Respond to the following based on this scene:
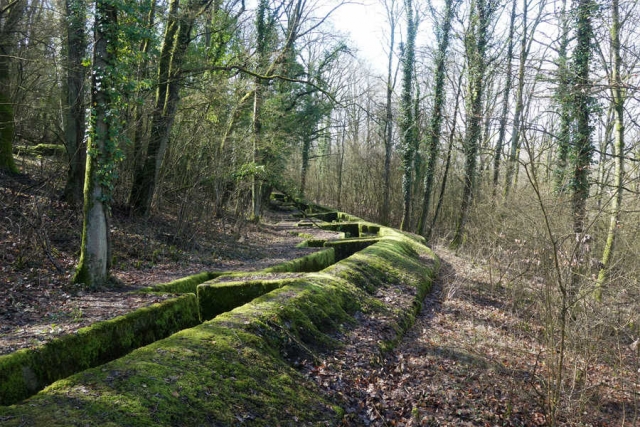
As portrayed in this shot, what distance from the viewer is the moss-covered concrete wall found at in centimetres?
318

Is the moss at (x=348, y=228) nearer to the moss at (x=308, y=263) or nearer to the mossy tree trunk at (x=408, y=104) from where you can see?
the mossy tree trunk at (x=408, y=104)

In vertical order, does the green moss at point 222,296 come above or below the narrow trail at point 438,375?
above

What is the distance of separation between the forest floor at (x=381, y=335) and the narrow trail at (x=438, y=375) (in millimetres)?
17

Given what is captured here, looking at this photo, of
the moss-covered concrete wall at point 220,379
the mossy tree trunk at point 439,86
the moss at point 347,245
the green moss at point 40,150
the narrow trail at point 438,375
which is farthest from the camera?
the mossy tree trunk at point 439,86

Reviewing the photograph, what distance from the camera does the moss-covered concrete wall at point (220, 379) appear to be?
3.18 m

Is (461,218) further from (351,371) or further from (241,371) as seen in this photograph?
(241,371)

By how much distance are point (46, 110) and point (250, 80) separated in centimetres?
715

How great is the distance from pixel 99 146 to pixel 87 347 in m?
3.36

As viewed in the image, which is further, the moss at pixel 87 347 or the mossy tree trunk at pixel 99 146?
the mossy tree trunk at pixel 99 146

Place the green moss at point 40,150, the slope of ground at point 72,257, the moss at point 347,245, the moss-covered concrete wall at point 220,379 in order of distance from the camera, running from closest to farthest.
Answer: the moss-covered concrete wall at point 220,379, the slope of ground at point 72,257, the moss at point 347,245, the green moss at point 40,150

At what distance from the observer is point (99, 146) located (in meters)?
6.68

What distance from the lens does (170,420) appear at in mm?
3305

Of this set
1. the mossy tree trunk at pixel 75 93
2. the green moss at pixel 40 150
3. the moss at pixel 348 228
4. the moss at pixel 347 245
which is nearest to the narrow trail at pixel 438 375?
the moss at pixel 347 245

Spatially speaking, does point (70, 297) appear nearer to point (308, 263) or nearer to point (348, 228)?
point (308, 263)
